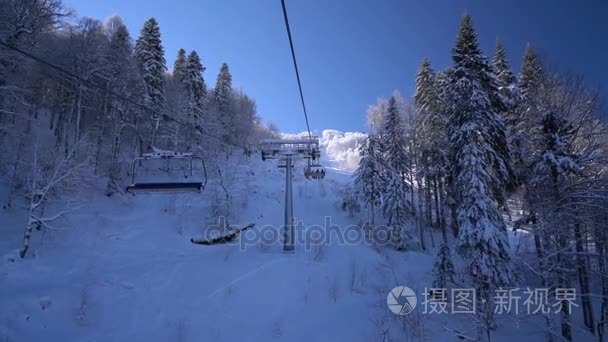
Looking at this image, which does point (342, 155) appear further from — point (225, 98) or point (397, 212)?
point (397, 212)

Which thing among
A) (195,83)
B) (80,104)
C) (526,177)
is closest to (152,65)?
(195,83)

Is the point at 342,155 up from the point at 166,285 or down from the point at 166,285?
up

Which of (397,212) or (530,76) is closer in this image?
(530,76)

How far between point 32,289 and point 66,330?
2798mm

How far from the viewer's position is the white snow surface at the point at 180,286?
36.3 ft

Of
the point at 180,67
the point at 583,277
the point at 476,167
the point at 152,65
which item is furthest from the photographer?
the point at 180,67

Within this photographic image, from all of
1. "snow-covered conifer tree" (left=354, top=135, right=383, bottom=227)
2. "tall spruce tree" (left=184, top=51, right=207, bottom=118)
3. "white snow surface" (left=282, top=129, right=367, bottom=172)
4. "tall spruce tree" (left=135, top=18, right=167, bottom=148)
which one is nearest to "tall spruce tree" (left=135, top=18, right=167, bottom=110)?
"tall spruce tree" (left=135, top=18, right=167, bottom=148)

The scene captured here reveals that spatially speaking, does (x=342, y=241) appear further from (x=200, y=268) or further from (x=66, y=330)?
(x=66, y=330)

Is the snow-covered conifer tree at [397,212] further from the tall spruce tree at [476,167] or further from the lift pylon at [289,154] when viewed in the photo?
the lift pylon at [289,154]

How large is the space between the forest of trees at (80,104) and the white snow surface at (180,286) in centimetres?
206

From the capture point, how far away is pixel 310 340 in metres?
11.7

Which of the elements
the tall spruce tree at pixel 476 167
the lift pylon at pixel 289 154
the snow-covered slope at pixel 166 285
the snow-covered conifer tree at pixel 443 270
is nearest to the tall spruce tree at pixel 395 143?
the snow-covered slope at pixel 166 285

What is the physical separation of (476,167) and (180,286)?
47.8ft

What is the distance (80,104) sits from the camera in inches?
906
